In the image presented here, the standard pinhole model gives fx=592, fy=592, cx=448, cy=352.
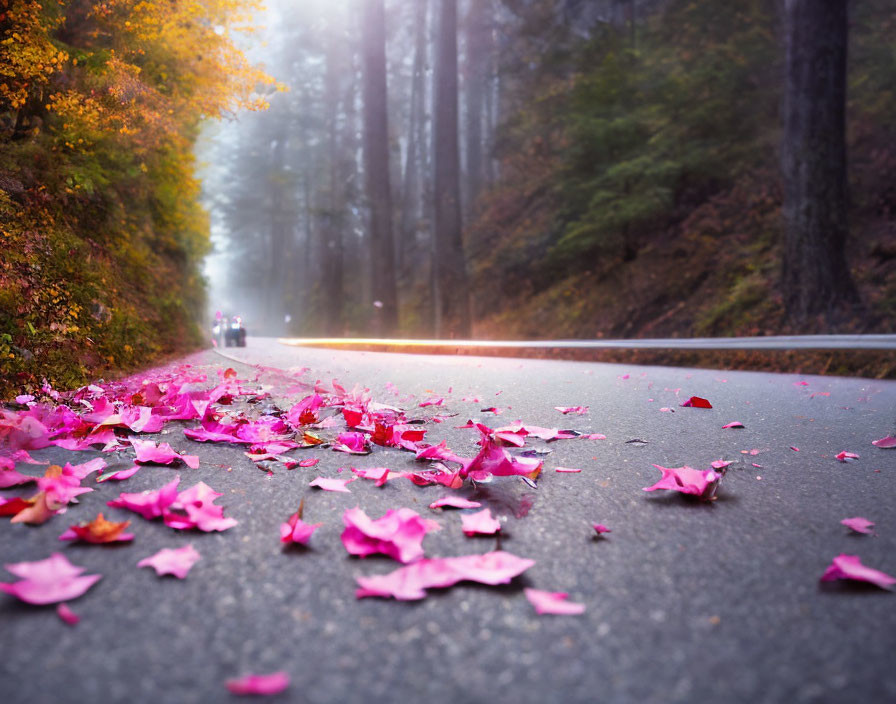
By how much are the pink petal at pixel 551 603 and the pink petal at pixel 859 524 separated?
85 cm

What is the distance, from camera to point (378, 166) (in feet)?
54.2

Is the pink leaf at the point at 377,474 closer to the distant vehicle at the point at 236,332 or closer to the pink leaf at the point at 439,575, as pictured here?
the pink leaf at the point at 439,575

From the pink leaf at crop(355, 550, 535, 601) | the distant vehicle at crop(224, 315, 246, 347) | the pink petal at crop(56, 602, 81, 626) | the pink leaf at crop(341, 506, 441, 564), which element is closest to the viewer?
the pink petal at crop(56, 602, 81, 626)

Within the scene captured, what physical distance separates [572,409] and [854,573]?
2.26 m

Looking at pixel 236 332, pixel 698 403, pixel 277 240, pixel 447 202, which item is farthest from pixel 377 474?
pixel 277 240

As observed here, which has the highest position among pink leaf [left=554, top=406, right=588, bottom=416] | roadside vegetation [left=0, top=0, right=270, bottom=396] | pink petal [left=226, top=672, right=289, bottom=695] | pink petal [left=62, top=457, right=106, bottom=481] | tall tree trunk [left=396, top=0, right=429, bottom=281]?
tall tree trunk [left=396, top=0, right=429, bottom=281]

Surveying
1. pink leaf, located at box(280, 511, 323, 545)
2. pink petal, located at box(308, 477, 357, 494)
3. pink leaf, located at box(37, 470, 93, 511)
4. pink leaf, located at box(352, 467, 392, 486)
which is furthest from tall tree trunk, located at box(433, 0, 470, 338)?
pink leaf, located at box(280, 511, 323, 545)

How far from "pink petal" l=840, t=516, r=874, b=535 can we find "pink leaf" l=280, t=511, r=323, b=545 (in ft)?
4.38

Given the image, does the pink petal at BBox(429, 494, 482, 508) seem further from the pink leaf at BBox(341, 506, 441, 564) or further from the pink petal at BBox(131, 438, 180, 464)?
the pink petal at BBox(131, 438, 180, 464)

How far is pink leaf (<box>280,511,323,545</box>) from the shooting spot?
4.51 feet

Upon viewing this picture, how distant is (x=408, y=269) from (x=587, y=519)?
27682 mm

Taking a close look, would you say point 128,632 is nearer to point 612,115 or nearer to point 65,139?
point 65,139

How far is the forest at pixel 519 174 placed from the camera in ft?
12.8

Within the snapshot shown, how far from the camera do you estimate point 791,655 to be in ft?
3.05
